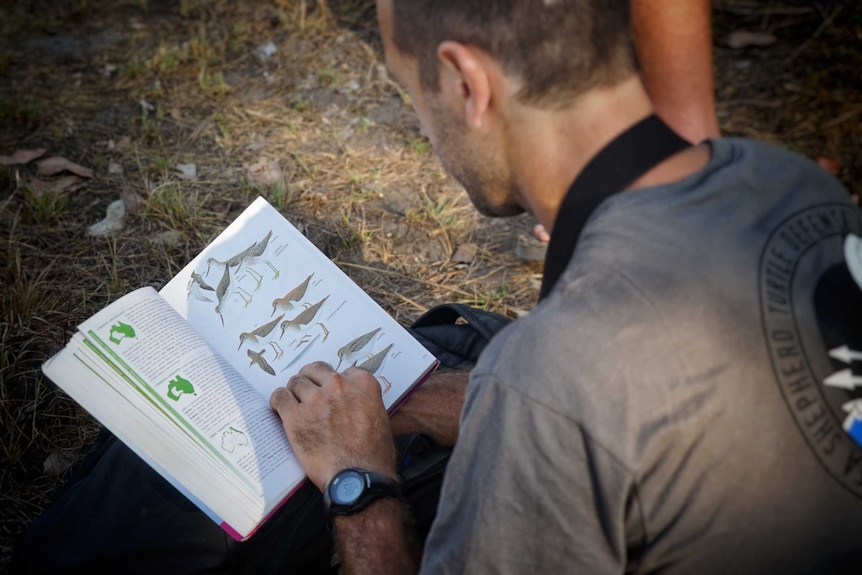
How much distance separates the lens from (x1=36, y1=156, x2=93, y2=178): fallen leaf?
9.09ft

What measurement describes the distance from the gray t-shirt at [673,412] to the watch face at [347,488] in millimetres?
376

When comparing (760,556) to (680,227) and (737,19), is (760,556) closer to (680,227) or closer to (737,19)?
(680,227)

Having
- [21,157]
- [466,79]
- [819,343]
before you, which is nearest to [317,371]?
[466,79]

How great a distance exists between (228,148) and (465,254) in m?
1.01

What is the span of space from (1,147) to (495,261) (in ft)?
6.00

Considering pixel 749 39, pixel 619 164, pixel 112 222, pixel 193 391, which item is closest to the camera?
pixel 619 164

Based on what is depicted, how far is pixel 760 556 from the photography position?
105 cm

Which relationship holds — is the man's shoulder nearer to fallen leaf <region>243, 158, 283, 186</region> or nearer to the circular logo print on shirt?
the circular logo print on shirt

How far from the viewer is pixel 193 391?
59.7 inches

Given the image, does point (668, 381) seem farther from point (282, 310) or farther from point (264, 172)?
point (264, 172)

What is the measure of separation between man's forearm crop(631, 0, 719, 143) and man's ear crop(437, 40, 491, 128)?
1168 millimetres

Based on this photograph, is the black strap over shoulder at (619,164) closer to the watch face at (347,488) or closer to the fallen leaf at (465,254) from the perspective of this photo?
the watch face at (347,488)

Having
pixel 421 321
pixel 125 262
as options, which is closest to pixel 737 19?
pixel 421 321

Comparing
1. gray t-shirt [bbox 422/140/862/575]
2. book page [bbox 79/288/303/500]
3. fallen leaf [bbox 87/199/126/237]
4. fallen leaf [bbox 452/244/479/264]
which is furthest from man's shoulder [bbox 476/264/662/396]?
fallen leaf [bbox 87/199/126/237]
